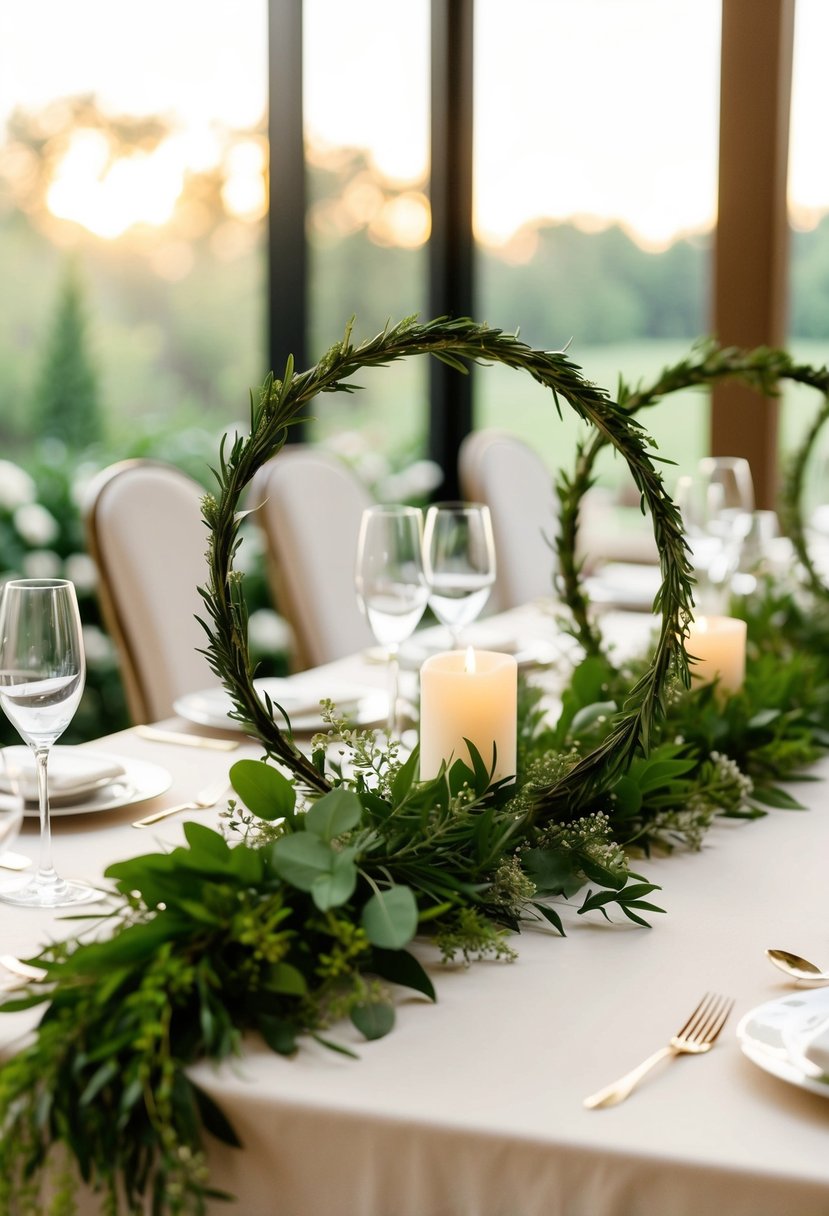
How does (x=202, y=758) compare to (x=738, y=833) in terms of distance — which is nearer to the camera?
(x=738, y=833)

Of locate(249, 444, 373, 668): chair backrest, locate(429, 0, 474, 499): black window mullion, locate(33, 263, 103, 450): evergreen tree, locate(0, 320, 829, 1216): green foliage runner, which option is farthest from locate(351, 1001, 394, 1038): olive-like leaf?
locate(429, 0, 474, 499): black window mullion

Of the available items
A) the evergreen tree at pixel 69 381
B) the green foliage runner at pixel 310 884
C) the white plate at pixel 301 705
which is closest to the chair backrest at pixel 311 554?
the white plate at pixel 301 705

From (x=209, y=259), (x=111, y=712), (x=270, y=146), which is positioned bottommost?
(x=111, y=712)

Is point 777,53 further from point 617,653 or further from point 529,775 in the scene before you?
point 529,775

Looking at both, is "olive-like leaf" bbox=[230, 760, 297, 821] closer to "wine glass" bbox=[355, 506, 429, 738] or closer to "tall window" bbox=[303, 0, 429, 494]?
"wine glass" bbox=[355, 506, 429, 738]

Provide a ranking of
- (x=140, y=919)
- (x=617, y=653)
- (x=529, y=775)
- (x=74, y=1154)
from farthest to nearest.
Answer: (x=617, y=653) → (x=529, y=775) → (x=140, y=919) → (x=74, y=1154)

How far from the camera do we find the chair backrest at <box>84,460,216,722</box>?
208 centimetres

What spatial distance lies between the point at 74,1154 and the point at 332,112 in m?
4.05

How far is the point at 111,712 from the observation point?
→ 348cm

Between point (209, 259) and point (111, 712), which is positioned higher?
point (209, 259)

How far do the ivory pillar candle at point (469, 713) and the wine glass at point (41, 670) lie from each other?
28cm

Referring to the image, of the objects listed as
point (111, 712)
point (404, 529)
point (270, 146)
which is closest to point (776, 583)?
point (404, 529)

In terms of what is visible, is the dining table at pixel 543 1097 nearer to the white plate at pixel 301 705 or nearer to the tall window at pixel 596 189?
the white plate at pixel 301 705

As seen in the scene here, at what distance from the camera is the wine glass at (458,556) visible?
1543 mm
